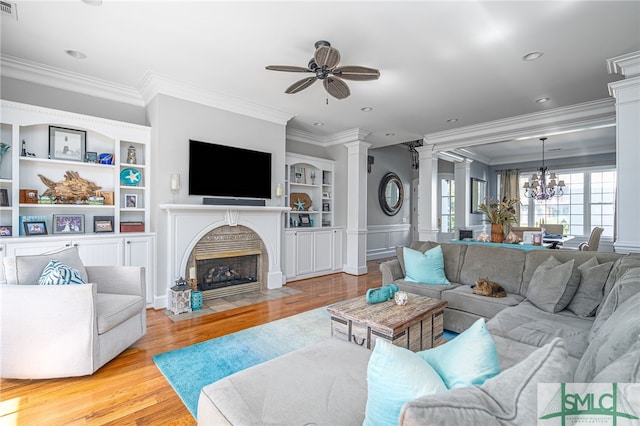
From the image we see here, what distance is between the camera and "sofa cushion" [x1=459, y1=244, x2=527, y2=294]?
3.04 metres

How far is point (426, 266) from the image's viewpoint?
3336 mm

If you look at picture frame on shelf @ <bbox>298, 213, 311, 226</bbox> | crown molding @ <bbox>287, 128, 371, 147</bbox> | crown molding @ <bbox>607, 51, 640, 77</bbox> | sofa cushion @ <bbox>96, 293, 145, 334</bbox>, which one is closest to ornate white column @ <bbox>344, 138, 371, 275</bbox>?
crown molding @ <bbox>287, 128, 371, 147</bbox>

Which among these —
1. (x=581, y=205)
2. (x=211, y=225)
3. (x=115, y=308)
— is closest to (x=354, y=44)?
(x=211, y=225)

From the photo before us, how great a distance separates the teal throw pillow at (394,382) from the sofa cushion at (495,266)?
269 centimetres

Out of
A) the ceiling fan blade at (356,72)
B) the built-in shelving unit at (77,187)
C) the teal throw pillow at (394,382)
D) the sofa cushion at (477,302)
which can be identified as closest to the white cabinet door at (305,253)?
the built-in shelving unit at (77,187)

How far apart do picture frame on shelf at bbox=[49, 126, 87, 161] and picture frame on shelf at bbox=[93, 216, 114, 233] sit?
0.70m

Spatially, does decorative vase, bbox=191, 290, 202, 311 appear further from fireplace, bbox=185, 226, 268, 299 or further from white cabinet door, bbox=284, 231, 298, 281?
white cabinet door, bbox=284, 231, 298, 281

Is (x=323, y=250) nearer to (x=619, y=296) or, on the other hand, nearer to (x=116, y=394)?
(x=116, y=394)

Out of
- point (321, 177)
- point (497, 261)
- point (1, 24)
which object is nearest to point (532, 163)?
point (321, 177)

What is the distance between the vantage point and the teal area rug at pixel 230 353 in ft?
7.02

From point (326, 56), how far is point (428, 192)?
4195 millimetres

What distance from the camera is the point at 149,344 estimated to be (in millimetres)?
2707

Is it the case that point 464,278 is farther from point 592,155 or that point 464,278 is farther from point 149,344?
point 592,155

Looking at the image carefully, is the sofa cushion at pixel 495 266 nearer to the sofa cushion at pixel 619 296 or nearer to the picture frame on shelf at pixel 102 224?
the sofa cushion at pixel 619 296
